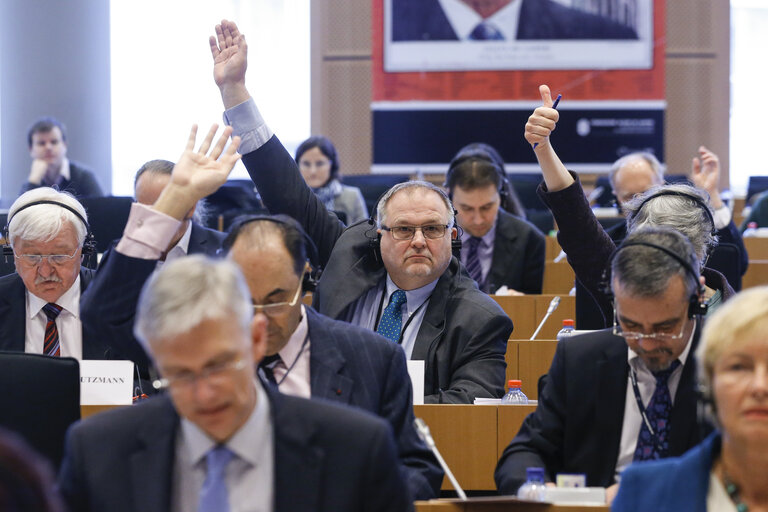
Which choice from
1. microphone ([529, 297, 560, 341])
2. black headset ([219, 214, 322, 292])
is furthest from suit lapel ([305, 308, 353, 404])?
microphone ([529, 297, 560, 341])

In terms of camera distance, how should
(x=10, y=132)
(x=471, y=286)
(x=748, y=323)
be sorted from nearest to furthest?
(x=748, y=323)
(x=471, y=286)
(x=10, y=132)

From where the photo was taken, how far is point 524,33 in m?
9.53

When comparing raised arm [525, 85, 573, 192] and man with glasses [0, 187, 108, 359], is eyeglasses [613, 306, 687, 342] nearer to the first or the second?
raised arm [525, 85, 573, 192]

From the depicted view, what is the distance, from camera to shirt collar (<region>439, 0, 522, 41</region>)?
948cm

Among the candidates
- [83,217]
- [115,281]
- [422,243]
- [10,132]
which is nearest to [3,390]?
[115,281]

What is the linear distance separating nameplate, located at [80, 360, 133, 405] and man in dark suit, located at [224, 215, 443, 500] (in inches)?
23.8

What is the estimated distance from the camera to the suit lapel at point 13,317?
11.5ft

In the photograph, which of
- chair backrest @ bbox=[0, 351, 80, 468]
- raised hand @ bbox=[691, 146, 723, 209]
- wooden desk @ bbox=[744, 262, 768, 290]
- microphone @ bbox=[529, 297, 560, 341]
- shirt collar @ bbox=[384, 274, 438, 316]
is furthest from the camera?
wooden desk @ bbox=[744, 262, 768, 290]

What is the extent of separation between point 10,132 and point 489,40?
176 inches

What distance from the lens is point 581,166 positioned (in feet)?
31.8

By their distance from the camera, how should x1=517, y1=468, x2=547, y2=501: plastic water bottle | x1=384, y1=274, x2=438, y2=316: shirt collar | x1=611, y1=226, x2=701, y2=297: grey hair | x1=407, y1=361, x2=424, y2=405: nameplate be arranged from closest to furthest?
x1=517, y1=468, x2=547, y2=501: plastic water bottle < x1=611, y1=226, x2=701, y2=297: grey hair < x1=407, y1=361, x2=424, y2=405: nameplate < x1=384, y1=274, x2=438, y2=316: shirt collar

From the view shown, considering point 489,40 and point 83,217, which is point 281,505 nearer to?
point 83,217

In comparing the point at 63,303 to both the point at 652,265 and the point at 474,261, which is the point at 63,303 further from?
the point at 474,261

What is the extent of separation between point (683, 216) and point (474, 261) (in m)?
2.37
